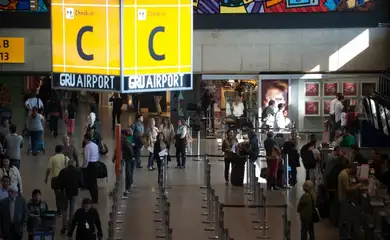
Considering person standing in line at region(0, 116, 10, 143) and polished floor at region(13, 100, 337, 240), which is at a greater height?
person standing in line at region(0, 116, 10, 143)

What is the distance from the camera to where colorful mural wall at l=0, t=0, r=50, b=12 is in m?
33.5

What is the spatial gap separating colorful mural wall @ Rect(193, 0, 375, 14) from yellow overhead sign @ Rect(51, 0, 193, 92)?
17360 millimetres

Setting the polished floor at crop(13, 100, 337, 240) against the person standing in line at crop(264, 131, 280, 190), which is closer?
the polished floor at crop(13, 100, 337, 240)

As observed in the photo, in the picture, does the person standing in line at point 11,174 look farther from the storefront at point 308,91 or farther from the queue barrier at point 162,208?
the storefront at point 308,91

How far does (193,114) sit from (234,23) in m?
3.44

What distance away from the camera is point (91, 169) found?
2191 centimetres

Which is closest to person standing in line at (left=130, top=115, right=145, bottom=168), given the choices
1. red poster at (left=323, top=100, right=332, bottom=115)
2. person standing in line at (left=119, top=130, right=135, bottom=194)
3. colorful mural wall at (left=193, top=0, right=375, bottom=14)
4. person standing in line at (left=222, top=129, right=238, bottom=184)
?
person standing in line at (left=119, top=130, right=135, bottom=194)

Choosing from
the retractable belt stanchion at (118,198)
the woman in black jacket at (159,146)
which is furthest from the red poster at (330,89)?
the retractable belt stanchion at (118,198)

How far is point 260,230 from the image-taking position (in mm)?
20078

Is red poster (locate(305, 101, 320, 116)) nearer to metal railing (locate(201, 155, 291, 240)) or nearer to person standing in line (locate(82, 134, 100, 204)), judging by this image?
metal railing (locate(201, 155, 291, 240))

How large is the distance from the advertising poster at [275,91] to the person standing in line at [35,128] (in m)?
8.69

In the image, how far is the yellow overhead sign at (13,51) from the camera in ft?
111

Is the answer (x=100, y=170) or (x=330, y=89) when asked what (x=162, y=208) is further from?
(x=330, y=89)

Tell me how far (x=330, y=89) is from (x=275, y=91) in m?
1.87
